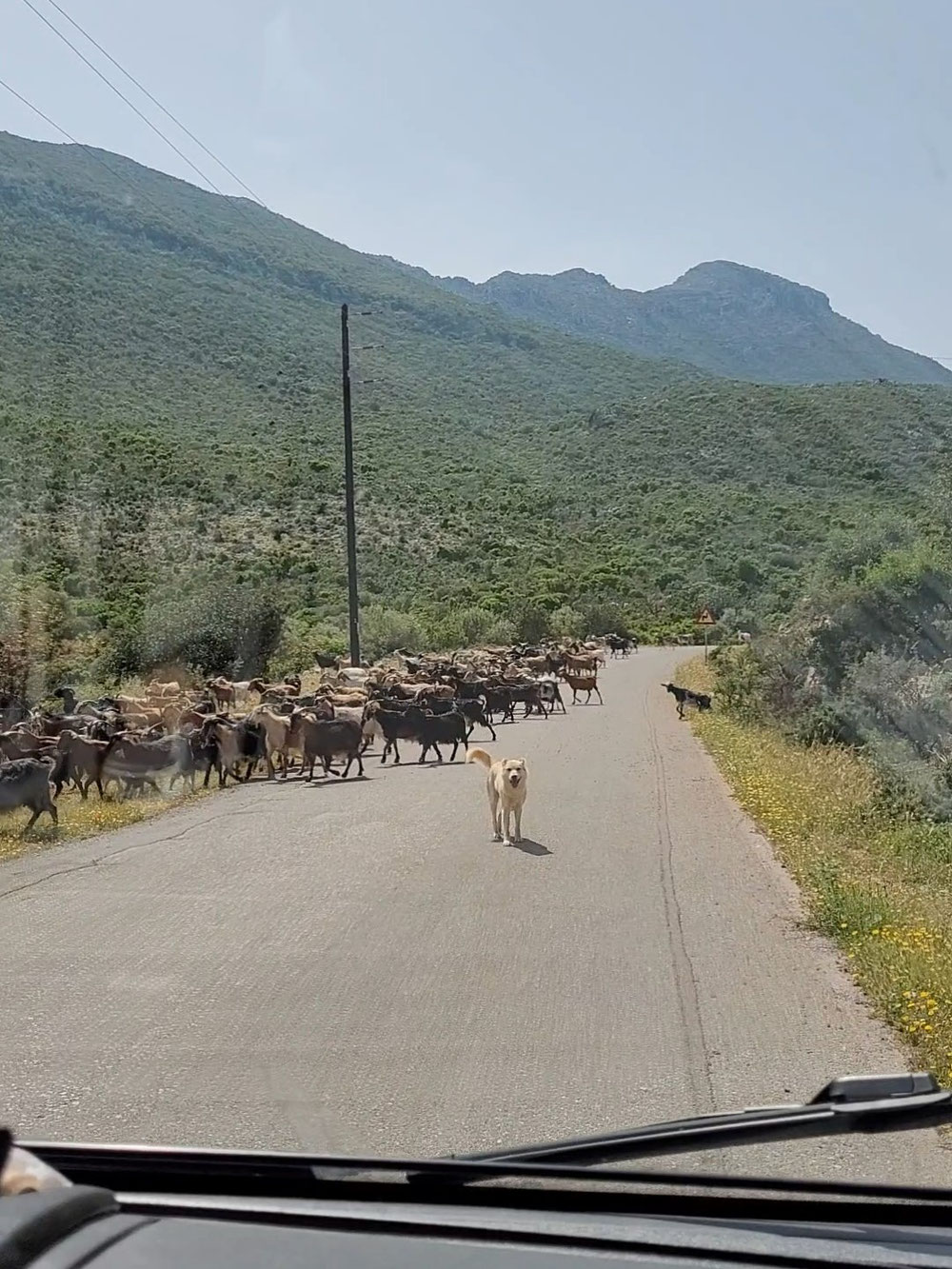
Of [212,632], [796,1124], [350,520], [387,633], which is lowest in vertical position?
[387,633]

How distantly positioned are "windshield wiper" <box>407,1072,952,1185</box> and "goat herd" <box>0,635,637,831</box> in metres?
12.5

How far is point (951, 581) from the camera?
Result: 988 inches

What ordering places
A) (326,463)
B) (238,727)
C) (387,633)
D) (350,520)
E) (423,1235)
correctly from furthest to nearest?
(326,463) → (387,633) → (350,520) → (238,727) → (423,1235)

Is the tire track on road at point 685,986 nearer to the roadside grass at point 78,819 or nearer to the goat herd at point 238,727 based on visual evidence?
the roadside grass at point 78,819

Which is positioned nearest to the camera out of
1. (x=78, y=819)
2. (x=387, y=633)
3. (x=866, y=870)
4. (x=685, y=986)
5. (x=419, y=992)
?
(x=419, y=992)

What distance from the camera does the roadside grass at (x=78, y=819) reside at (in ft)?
46.1

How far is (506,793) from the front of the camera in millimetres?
12977

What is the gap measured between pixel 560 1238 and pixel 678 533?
2950 inches

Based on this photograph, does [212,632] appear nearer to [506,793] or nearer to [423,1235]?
[506,793]

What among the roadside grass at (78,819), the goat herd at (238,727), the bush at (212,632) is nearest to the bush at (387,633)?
the bush at (212,632)

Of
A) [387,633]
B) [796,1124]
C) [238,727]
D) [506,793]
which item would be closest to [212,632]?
[387,633]

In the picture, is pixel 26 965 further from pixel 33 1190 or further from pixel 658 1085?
pixel 33 1190

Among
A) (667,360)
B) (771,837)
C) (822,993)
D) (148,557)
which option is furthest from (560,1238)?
(667,360)

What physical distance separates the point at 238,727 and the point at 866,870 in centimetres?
1040
